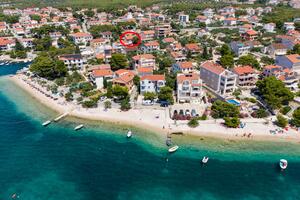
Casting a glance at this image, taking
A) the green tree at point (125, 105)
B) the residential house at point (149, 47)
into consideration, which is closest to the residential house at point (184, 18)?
the residential house at point (149, 47)

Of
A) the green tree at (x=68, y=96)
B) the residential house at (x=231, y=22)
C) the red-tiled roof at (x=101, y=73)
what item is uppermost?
the residential house at (x=231, y=22)

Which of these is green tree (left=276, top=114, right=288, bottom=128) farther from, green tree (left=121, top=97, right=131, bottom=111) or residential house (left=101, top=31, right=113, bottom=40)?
residential house (left=101, top=31, right=113, bottom=40)

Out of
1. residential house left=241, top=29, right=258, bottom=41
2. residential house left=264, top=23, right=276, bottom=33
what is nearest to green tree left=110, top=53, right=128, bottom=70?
residential house left=241, top=29, right=258, bottom=41

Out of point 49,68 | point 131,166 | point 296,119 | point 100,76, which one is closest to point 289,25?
point 296,119

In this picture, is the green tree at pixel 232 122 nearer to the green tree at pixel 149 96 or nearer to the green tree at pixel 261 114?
the green tree at pixel 261 114

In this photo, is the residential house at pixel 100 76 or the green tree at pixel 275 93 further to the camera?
the residential house at pixel 100 76
